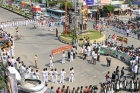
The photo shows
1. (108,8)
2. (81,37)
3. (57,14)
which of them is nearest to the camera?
(81,37)

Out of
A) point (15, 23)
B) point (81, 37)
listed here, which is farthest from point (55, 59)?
point (15, 23)

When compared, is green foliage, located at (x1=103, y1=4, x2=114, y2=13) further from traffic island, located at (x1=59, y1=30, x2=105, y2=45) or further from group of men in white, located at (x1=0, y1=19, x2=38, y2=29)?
traffic island, located at (x1=59, y1=30, x2=105, y2=45)

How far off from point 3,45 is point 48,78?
787cm

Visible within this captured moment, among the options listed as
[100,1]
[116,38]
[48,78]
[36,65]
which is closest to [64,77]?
[48,78]

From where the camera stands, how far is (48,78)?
16.7 meters

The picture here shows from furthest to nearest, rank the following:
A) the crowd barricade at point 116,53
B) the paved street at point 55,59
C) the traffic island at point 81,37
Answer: the traffic island at point 81,37 → the crowd barricade at point 116,53 → the paved street at point 55,59

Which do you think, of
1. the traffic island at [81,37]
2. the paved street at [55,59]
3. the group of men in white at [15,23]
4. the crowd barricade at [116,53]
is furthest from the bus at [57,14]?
the crowd barricade at [116,53]

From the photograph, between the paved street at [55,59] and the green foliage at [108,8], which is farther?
the green foliage at [108,8]

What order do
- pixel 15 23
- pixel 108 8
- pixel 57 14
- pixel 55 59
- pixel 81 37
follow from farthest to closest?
pixel 108 8 < pixel 57 14 < pixel 15 23 < pixel 81 37 < pixel 55 59

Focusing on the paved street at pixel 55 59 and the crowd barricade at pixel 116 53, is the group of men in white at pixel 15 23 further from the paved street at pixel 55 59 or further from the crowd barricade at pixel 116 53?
the crowd barricade at pixel 116 53

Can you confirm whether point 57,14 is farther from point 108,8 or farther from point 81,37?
point 81,37

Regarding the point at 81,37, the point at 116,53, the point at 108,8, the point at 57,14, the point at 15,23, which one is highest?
the point at 108,8

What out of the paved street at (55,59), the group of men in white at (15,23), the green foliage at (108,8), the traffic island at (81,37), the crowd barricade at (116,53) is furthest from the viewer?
the green foliage at (108,8)

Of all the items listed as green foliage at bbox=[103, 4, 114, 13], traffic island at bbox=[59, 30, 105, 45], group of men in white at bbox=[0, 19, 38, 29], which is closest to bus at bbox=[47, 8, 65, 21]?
group of men in white at bbox=[0, 19, 38, 29]
